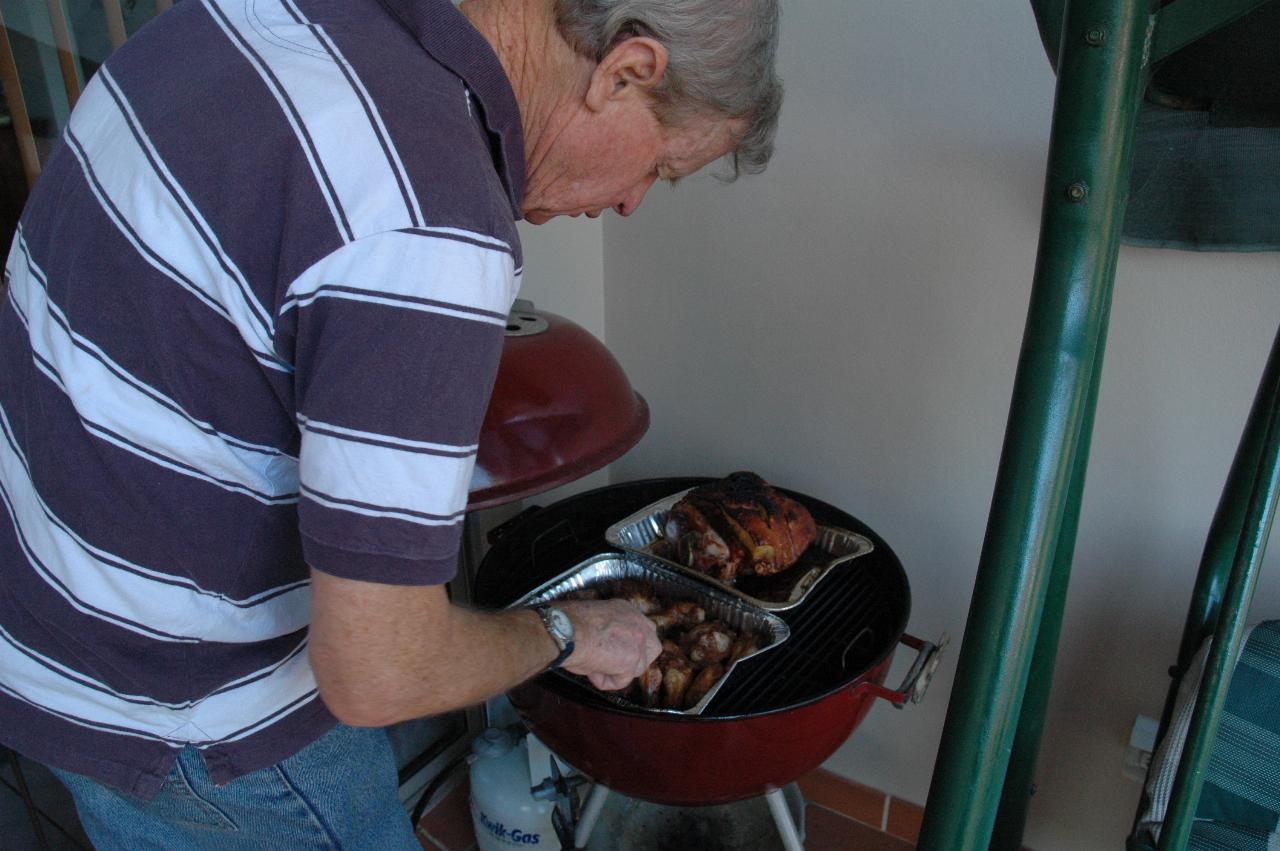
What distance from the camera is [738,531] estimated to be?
52.3 inches

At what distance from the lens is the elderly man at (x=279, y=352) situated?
1.95 feet

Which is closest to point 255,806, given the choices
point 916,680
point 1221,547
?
point 916,680

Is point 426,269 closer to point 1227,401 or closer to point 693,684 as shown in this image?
point 693,684

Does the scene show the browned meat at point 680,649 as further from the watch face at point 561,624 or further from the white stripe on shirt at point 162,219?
the white stripe on shirt at point 162,219

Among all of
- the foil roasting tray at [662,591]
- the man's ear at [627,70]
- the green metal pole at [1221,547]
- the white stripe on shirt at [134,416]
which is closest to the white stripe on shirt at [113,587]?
the white stripe on shirt at [134,416]

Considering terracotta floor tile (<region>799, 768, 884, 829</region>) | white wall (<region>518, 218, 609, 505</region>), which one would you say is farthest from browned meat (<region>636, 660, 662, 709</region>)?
terracotta floor tile (<region>799, 768, 884, 829</region>)

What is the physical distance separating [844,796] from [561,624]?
1.34m

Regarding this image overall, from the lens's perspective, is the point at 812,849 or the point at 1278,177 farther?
the point at 812,849

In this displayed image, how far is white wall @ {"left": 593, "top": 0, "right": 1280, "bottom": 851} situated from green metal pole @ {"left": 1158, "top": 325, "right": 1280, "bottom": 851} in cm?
50

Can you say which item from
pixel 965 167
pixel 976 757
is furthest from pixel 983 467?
pixel 976 757

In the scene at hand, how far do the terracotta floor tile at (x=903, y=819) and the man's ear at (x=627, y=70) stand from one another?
1698 millimetres

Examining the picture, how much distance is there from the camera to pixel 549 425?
42.4 inches

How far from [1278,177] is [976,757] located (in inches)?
38.4

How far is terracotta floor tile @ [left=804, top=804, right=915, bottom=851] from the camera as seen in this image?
1.90 m
